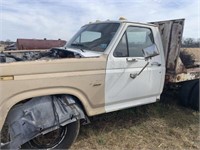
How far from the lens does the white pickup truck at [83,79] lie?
3502 mm

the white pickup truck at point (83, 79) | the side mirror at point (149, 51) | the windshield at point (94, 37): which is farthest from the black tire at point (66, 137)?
the side mirror at point (149, 51)

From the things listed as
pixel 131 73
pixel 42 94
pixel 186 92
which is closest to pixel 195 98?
pixel 186 92

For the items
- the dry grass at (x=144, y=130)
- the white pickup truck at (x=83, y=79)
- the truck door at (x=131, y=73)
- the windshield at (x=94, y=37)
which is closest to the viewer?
the white pickup truck at (x=83, y=79)

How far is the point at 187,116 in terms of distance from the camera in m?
5.71

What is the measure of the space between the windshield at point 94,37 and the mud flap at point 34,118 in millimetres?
1261

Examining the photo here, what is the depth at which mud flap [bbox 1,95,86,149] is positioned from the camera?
139 inches

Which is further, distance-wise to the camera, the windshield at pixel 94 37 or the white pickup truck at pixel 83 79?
the windshield at pixel 94 37

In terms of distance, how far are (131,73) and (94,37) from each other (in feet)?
3.20

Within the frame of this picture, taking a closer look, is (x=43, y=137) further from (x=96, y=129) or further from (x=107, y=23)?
(x=107, y=23)

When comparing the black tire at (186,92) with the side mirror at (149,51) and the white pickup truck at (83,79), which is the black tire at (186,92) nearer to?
the white pickup truck at (83,79)

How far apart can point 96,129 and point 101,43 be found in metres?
1.56

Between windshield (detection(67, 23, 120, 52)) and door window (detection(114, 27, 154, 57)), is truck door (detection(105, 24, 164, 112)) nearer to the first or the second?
door window (detection(114, 27, 154, 57))

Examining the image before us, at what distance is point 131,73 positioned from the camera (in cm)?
445

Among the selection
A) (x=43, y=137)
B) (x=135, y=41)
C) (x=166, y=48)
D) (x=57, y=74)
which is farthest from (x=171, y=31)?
(x=43, y=137)
